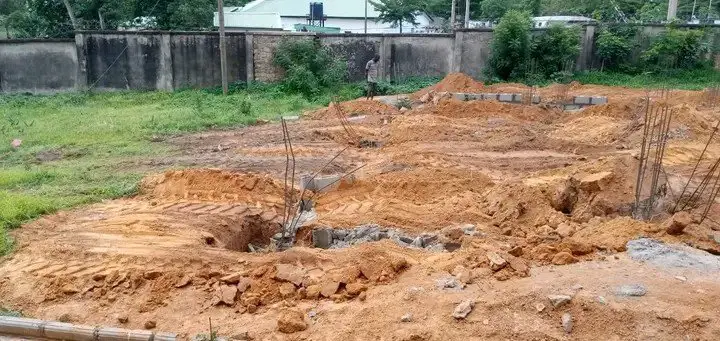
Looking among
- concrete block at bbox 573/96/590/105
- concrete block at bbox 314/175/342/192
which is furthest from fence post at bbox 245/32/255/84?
concrete block at bbox 314/175/342/192

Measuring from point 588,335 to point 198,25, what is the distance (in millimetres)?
23909

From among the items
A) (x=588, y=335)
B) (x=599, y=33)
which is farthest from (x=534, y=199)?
(x=599, y=33)

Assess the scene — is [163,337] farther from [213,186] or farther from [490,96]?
[490,96]

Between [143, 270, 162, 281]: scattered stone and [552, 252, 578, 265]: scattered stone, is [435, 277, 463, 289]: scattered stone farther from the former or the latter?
[143, 270, 162, 281]: scattered stone

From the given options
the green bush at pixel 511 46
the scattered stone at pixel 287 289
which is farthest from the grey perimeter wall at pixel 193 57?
the scattered stone at pixel 287 289

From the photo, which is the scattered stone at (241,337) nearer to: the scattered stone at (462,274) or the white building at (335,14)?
the scattered stone at (462,274)

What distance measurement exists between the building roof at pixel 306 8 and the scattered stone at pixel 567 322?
31.3 meters

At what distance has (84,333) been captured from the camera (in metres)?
4.96

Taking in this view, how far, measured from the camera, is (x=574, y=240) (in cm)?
641

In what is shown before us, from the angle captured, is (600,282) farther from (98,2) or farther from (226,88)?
(98,2)

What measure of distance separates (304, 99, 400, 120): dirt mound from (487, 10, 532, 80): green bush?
6.13 m

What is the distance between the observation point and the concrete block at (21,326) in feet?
16.5

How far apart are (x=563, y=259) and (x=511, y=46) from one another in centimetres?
1622

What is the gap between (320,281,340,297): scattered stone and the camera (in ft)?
18.3
